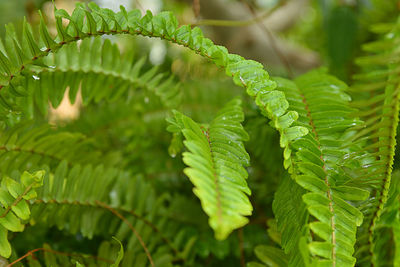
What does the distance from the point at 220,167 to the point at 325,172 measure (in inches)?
4.9

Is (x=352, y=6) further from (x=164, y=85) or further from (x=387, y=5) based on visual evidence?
(x=164, y=85)

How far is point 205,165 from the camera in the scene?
0.35 metres

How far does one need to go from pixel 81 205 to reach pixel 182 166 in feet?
0.91

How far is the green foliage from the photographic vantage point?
0.37 meters

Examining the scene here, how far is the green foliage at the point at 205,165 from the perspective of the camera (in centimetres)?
37

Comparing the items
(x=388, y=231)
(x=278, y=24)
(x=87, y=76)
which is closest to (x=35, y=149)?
(x=87, y=76)

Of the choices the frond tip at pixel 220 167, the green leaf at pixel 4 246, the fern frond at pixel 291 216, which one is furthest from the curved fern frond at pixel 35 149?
the fern frond at pixel 291 216

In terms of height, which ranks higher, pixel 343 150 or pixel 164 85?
pixel 164 85

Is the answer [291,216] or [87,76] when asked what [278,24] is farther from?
[291,216]

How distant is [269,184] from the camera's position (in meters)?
0.73

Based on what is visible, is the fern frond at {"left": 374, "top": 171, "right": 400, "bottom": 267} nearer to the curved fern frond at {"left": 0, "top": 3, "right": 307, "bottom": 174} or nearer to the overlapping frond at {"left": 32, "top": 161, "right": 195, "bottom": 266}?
the curved fern frond at {"left": 0, "top": 3, "right": 307, "bottom": 174}

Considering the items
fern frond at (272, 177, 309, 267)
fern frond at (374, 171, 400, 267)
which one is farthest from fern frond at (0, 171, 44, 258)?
fern frond at (374, 171, 400, 267)

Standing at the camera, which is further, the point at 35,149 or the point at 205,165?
the point at 35,149

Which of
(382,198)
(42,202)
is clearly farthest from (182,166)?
(382,198)
